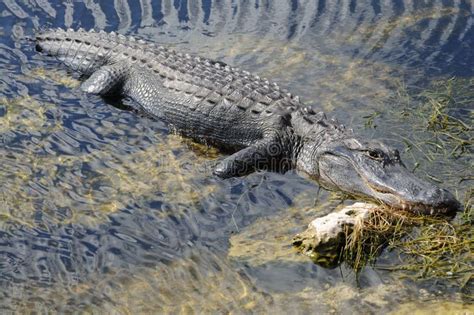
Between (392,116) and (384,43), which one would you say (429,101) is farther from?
(384,43)

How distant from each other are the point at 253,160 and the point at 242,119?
2.05 ft

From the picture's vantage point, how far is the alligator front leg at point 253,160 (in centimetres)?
646

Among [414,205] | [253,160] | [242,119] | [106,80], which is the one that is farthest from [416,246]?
[106,80]

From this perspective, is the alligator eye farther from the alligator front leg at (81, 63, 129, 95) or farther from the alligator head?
the alligator front leg at (81, 63, 129, 95)

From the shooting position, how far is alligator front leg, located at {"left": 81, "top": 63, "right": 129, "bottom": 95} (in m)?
7.93

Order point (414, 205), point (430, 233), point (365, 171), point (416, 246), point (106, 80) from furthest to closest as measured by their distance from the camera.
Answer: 1. point (106, 80)
2. point (365, 171)
3. point (414, 205)
4. point (430, 233)
5. point (416, 246)

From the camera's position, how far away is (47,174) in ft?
20.4

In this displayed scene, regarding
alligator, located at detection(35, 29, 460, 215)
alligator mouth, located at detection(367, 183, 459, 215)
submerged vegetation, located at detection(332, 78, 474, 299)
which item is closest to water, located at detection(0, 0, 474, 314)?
submerged vegetation, located at detection(332, 78, 474, 299)

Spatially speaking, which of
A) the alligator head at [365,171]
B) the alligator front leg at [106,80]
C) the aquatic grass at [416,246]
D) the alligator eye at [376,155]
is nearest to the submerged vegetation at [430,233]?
the aquatic grass at [416,246]

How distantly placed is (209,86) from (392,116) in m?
2.04

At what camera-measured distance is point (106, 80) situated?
26.1 ft

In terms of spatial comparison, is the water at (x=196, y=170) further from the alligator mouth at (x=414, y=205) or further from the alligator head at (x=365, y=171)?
the alligator mouth at (x=414, y=205)

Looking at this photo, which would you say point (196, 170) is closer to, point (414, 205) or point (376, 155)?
point (376, 155)

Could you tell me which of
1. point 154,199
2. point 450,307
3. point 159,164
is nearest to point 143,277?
point 154,199
